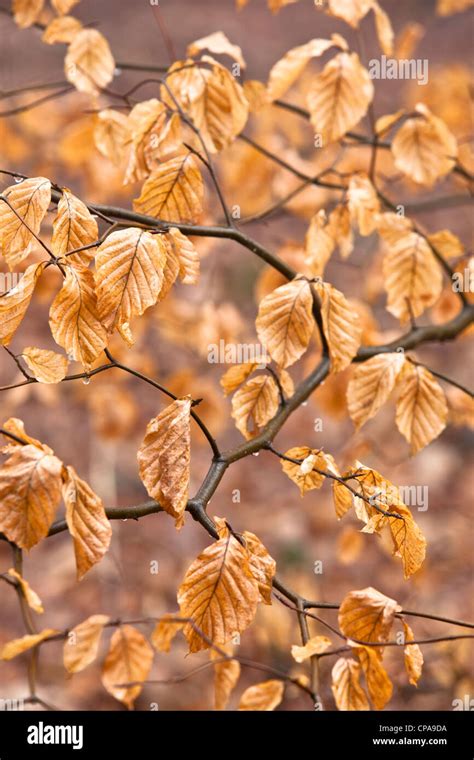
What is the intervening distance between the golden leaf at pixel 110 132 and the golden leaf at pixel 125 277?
605 mm

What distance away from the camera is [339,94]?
136 cm

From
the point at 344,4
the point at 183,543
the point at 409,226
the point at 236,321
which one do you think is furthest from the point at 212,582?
the point at 183,543

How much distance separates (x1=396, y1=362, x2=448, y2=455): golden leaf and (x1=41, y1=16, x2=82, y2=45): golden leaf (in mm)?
930

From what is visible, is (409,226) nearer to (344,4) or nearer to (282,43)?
(344,4)

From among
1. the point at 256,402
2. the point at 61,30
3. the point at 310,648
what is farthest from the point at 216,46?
the point at 310,648

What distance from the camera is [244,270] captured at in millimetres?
4348

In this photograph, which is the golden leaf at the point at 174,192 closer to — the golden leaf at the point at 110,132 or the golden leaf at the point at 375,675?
the golden leaf at the point at 110,132

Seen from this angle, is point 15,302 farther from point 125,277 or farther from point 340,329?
point 340,329

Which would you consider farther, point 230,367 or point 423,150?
point 423,150

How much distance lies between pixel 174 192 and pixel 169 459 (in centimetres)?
43

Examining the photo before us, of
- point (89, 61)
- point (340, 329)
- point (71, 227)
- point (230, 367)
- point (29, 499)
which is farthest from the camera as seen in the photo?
point (89, 61)

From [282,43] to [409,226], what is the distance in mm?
5531

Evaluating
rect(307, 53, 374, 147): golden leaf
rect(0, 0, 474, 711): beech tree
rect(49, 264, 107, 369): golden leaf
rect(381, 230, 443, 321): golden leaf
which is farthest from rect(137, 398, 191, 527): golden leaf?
rect(307, 53, 374, 147): golden leaf

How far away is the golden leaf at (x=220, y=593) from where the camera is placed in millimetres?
908
